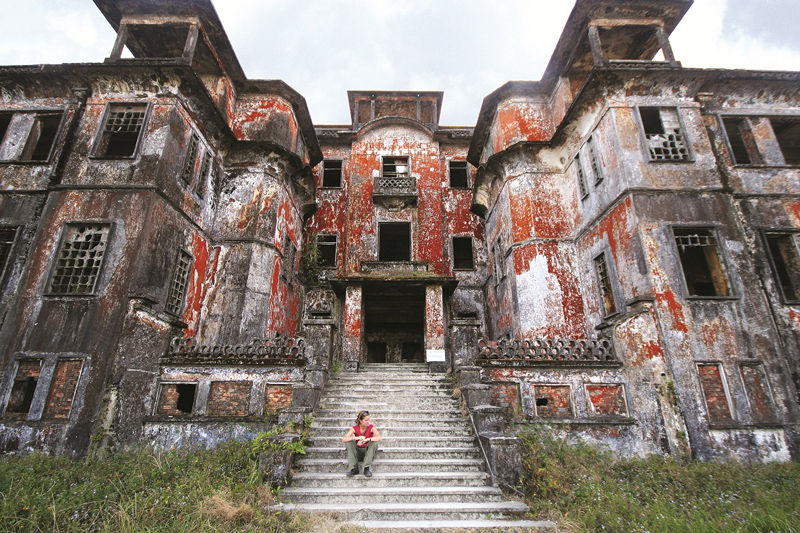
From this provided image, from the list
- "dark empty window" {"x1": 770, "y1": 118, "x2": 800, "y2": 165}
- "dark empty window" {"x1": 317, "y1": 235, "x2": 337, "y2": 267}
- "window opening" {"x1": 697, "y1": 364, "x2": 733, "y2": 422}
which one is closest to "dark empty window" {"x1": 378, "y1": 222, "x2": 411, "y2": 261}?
"dark empty window" {"x1": 317, "y1": 235, "x2": 337, "y2": 267}

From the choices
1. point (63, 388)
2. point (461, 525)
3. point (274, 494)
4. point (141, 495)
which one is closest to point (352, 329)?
point (274, 494)

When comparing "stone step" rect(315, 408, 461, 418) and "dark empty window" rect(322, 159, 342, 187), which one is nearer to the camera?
"stone step" rect(315, 408, 461, 418)

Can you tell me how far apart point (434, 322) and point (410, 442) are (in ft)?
20.5

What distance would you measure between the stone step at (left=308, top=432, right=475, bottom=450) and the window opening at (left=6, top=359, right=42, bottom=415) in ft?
22.1

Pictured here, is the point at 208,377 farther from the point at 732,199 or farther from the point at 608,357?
the point at 732,199

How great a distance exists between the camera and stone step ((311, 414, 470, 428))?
336 inches

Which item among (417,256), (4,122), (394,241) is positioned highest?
(4,122)

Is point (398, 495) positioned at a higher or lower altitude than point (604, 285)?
lower

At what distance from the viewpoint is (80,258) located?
33.0 ft

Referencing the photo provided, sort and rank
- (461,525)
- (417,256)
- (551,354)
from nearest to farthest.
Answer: (461,525) → (551,354) → (417,256)

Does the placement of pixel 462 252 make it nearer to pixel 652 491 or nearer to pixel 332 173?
pixel 332 173

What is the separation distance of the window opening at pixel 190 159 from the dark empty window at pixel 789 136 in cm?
1880

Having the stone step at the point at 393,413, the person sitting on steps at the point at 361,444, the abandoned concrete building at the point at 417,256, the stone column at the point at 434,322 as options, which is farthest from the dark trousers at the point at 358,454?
the stone column at the point at 434,322

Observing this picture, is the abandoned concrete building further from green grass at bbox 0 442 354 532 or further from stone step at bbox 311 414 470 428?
green grass at bbox 0 442 354 532
